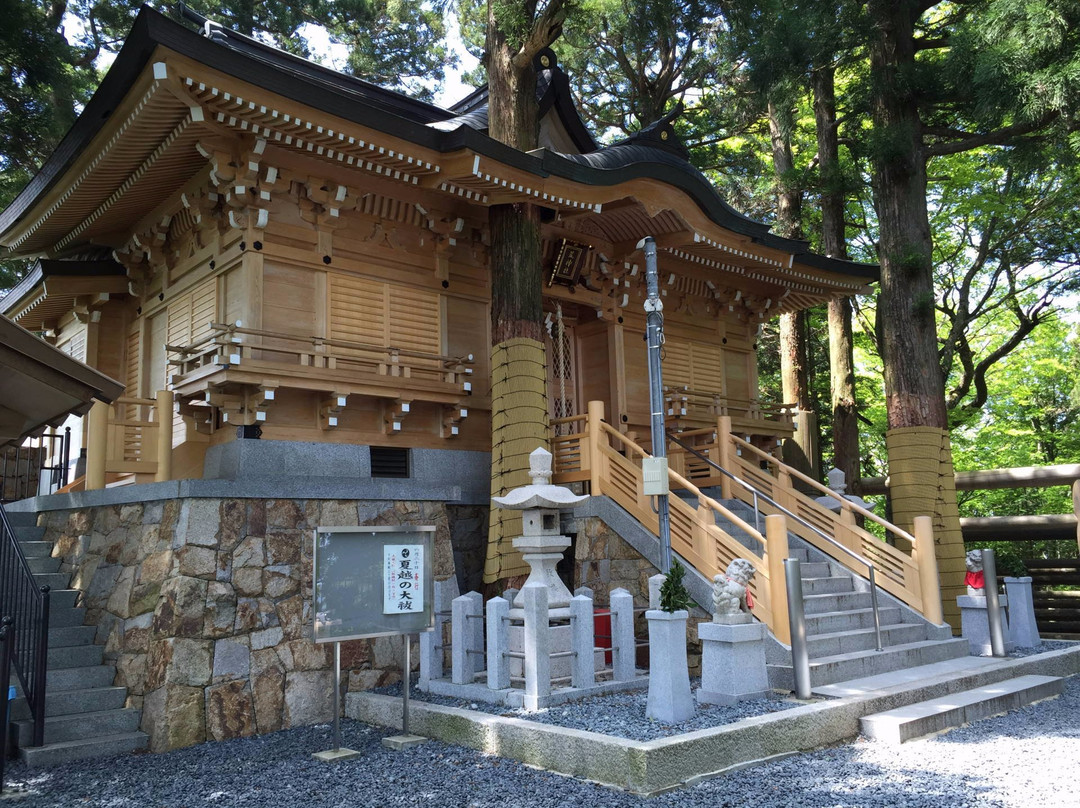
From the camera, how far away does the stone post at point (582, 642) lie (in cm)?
764

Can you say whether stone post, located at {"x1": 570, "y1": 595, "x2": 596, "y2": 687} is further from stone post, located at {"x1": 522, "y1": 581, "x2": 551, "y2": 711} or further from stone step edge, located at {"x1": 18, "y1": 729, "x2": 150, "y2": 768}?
stone step edge, located at {"x1": 18, "y1": 729, "x2": 150, "y2": 768}

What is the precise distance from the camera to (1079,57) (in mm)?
10586

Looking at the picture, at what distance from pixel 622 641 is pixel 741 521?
1.98 metres

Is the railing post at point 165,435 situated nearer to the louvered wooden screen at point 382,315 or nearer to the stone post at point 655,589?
the louvered wooden screen at point 382,315

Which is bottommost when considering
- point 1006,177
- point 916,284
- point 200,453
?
point 200,453

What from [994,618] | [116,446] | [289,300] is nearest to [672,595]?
[994,618]

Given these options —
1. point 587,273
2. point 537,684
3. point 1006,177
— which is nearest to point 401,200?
point 587,273

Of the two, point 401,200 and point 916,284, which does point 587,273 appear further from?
point 916,284

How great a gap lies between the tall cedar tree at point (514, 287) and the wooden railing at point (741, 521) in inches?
28.7

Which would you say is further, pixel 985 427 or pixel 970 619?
pixel 985 427

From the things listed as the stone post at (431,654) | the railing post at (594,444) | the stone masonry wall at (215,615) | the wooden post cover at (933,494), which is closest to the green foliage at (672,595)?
the stone post at (431,654)

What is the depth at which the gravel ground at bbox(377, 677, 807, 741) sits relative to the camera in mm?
6344

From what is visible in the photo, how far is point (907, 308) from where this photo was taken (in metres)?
12.7

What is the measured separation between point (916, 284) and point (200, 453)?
10.6 meters
